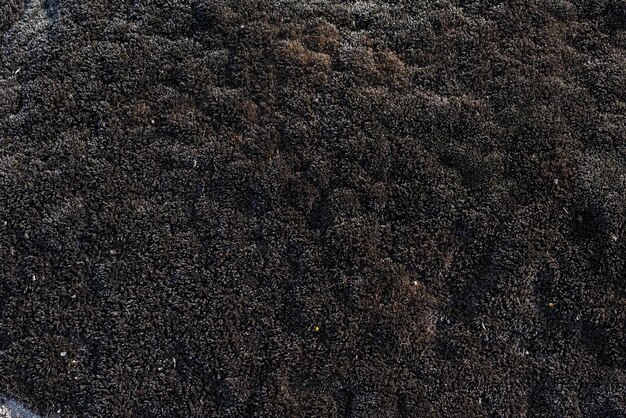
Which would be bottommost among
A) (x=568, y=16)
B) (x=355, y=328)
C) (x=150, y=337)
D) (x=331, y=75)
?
(x=150, y=337)

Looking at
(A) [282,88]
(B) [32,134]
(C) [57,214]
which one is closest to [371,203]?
(A) [282,88]

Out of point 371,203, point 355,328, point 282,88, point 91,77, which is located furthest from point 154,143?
point 355,328

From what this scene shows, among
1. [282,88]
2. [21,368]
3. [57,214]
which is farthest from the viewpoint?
[282,88]

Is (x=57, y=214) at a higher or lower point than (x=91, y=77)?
lower

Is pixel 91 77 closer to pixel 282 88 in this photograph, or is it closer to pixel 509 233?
pixel 282 88

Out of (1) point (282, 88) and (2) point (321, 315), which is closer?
(2) point (321, 315)

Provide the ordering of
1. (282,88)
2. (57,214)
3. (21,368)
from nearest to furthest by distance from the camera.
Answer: (21,368), (57,214), (282,88)

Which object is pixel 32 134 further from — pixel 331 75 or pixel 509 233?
pixel 509 233
